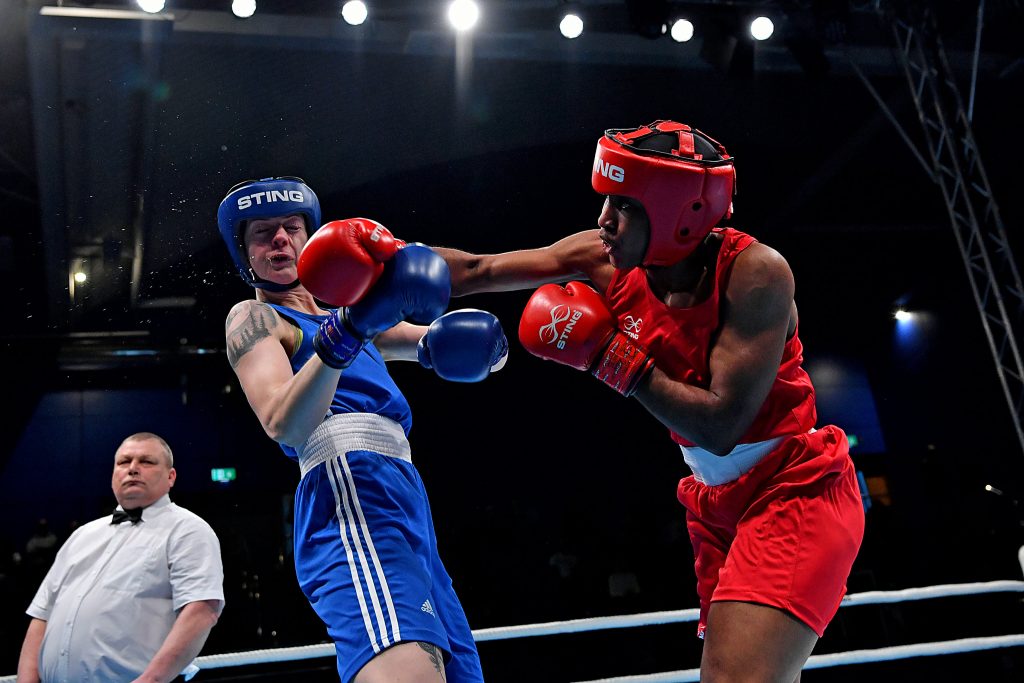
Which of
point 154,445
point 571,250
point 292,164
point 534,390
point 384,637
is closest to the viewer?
point 384,637

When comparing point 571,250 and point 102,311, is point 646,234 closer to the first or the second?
point 571,250

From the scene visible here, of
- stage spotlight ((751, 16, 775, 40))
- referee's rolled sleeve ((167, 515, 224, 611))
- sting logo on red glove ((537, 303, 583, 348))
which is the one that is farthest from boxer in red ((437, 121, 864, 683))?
stage spotlight ((751, 16, 775, 40))

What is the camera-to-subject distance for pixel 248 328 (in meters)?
1.84

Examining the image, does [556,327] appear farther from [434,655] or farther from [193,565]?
[193,565]

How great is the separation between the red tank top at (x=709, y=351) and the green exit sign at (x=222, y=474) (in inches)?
265

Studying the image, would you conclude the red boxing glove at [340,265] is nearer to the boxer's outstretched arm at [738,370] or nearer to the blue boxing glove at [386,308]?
the blue boxing glove at [386,308]

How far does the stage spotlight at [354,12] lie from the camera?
211 inches

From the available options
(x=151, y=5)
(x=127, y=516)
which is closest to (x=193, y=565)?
(x=127, y=516)

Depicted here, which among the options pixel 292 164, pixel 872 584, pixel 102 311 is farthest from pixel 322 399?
pixel 102 311

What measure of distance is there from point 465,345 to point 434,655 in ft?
1.94

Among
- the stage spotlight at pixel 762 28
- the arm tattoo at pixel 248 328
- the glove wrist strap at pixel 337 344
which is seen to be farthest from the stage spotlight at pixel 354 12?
the glove wrist strap at pixel 337 344

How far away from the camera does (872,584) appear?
6.80 meters

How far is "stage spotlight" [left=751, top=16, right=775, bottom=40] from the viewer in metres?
5.61

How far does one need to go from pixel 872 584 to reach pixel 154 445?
5605mm
